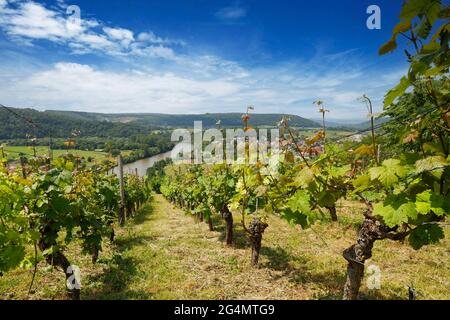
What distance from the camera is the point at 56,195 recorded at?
5.36m

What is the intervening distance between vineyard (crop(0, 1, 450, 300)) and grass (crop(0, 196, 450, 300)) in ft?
0.16

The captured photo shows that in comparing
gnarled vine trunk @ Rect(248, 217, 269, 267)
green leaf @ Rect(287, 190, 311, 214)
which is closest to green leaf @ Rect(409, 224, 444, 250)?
green leaf @ Rect(287, 190, 311, 214)

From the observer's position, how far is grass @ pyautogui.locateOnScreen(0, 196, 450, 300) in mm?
6926

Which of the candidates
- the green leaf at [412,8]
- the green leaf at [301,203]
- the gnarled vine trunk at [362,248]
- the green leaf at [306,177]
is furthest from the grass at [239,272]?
the green leaf at [412,8]

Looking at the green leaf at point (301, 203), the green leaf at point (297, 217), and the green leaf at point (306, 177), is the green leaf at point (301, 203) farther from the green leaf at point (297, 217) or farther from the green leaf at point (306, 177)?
the green leaf at point (306, 177)

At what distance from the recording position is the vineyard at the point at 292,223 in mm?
2654

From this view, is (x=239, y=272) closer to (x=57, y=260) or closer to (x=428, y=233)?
(x=57, y=260)

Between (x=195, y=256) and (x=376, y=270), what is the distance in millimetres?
5452

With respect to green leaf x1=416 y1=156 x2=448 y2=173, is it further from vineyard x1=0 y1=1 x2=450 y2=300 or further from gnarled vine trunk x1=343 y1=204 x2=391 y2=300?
gnarled vine trunk x1=343 y1=204 x2=391 y2=300

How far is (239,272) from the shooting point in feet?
27.1
